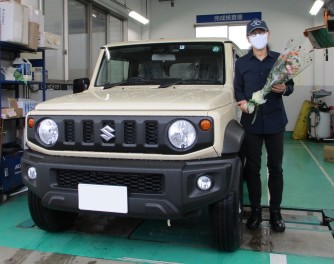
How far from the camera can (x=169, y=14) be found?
10633mm

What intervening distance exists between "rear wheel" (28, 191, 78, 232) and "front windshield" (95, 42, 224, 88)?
1.14 m

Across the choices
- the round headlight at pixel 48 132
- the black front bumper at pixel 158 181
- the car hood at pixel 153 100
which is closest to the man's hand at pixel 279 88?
the car hood at pixel 153 100

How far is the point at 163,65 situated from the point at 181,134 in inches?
47.1

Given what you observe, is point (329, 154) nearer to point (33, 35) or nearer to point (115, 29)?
point (33, 35)

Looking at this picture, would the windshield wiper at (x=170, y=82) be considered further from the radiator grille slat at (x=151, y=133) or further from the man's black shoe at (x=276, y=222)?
the man's black shoe at (x=276, y=222)

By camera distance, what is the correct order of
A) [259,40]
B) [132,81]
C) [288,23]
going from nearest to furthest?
[259,40] < [132,81] < [288,23]

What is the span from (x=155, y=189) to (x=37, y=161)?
814 millimetres

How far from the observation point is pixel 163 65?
127 inches

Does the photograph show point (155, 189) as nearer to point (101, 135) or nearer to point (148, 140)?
point (148, 140)

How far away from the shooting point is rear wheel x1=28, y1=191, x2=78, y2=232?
2.81 metres

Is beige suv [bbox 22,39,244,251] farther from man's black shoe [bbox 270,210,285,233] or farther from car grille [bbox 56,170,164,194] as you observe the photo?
man's black shoe [bbox 270,210,285,233]

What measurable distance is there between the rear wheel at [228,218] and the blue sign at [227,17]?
27.6 feet

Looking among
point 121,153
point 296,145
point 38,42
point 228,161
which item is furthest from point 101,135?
point 296,145

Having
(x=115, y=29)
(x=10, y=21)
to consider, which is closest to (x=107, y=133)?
(x=10, y=21)
